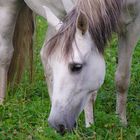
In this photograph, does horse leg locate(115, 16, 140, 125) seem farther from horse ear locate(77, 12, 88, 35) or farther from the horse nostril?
the horse nostril

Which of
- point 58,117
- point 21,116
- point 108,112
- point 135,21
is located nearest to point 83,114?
point 108,112

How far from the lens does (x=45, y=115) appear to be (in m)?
4.86

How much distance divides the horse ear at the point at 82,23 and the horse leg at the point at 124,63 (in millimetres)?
931

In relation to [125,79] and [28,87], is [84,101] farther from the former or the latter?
[28,87]

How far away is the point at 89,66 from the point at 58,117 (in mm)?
469

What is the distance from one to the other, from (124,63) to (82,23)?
117 cm

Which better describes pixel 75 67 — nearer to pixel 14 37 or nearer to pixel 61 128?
pixel 61 128

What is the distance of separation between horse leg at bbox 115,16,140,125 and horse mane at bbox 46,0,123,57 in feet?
2.10

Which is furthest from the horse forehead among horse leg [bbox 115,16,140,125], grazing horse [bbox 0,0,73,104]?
grazing horse [bbox 0,0,73,104]

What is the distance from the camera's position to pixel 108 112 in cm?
530

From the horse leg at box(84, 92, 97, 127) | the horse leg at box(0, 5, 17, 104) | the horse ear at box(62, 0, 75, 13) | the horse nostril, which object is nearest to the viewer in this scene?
the horse nostril

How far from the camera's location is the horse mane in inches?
157

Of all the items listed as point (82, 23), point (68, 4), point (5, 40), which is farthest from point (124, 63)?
point (5, 40)

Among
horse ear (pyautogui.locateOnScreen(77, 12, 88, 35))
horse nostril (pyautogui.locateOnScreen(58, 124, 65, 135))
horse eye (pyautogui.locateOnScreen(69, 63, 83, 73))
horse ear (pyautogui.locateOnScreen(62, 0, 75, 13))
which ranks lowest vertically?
horse nostril (pyautogui.locateOnScreen(58, 124, 65, 135))
